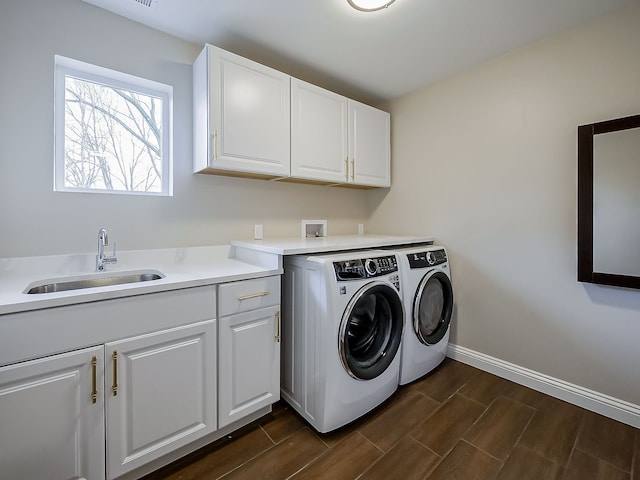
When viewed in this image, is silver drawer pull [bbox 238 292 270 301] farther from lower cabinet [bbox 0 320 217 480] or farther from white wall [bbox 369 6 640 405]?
white wall [bbox 369 6 640 405]

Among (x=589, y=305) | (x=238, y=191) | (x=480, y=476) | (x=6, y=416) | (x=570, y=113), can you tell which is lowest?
(x=480, y=476)

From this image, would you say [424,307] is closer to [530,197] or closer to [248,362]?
[530,197]

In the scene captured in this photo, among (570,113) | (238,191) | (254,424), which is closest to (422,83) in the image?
(570,113)

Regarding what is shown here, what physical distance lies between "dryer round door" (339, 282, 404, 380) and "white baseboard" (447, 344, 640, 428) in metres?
0.92

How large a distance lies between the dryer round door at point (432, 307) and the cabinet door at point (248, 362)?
960 mm

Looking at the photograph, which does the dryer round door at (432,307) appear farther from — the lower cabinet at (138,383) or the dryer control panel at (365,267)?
the lower cabinet at (138,383)

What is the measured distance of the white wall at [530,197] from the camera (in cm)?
163

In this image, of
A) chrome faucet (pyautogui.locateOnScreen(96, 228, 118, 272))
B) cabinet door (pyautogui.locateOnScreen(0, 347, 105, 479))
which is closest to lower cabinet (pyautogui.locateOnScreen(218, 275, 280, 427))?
cabinet door (pyautogui.locateOnScreen(0, 347, 105, 479))

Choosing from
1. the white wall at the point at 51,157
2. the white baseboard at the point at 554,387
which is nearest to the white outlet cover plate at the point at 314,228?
the white wall at the point at 51,157

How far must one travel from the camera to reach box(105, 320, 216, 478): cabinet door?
1138mm

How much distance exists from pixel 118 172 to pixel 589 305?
3.01 m

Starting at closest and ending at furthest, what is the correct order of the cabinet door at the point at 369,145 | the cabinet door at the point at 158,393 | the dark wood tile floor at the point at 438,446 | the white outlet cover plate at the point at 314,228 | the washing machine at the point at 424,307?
the cabinet door at the point at 158,393 < the dark wood tile floor at the point at 438,446 < the washing machine at the point at 424,307 < the cabinet door at the point at 369,145 < the white outlet cover plate at the point at 314,228

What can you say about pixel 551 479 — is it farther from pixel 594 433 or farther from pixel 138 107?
pixel 138 107

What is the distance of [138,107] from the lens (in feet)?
6.01
